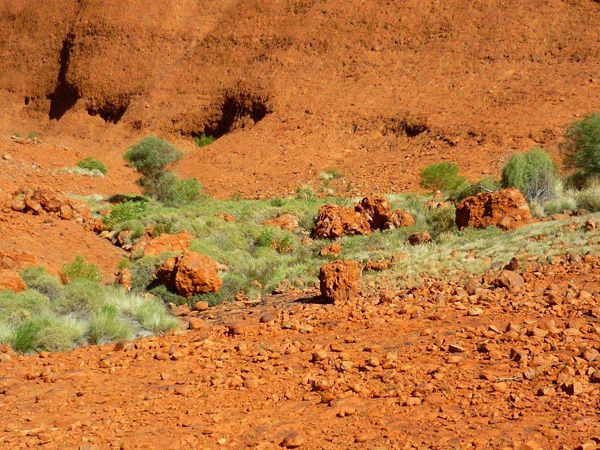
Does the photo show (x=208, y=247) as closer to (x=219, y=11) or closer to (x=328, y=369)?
(x=328, y=369)

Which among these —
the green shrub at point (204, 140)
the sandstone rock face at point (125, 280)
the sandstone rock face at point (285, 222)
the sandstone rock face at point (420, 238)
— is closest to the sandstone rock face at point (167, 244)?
the sandstone rock face at point (125, 280)

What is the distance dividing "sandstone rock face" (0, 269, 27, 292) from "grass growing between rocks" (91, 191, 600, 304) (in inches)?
77.1

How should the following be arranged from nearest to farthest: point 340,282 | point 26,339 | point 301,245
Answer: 1. point 26,339
2. point 340,282
3. point 301,245

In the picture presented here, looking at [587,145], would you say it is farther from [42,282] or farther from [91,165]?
[91,165]

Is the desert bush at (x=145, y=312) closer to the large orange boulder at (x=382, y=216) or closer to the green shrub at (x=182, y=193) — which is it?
the large orange boulder at (x=382, y=216)

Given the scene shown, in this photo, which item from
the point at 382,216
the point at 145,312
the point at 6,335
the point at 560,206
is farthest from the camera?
the point at 382,216

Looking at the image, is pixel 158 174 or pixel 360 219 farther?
pixel 158 174

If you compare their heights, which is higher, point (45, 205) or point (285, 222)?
point (45, 205)

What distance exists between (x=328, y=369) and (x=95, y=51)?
4178 centimetres

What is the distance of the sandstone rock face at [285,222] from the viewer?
1597 cm

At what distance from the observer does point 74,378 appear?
17.7 ft

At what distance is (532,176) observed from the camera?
15.8m

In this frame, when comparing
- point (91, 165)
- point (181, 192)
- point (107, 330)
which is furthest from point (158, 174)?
point (107, 330)

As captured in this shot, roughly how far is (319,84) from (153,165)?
12.7 metres
